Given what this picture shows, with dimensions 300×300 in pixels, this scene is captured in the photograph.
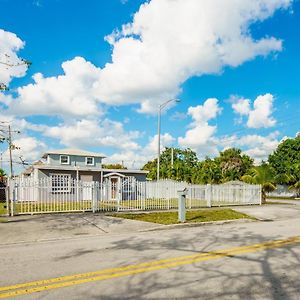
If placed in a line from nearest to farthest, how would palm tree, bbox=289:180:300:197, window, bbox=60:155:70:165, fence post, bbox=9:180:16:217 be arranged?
fence post, bbox=9:180:16:217, window, bbox=60:155:70:165, palm tree, bbox=289:180:300:197

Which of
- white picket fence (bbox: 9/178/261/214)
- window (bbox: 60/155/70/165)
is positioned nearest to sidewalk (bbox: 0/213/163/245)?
white picket fence (bbox: 9/178/261/214)

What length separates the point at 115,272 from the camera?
270 inches

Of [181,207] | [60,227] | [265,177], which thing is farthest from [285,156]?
[60,227]

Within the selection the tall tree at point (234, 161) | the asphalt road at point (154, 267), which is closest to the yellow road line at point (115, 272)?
the asphalt road at point (154, 267)

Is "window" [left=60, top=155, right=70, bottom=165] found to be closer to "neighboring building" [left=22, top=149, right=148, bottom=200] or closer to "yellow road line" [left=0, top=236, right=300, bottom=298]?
Answer: "neighboring building" [left=22, top=149, right=148, bottom=200]

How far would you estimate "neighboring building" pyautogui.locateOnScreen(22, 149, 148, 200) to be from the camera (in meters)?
31.0

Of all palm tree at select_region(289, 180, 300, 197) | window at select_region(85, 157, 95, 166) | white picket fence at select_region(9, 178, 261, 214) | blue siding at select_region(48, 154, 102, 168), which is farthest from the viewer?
palm tree at select_region(289, 180, 300, 197)

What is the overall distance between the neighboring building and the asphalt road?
61.6ft

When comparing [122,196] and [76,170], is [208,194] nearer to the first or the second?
[122,196]

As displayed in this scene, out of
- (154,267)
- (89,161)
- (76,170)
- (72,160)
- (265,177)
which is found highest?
(72,160)

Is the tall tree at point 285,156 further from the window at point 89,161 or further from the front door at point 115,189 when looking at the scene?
the front door at point 115,189

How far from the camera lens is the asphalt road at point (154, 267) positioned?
569cm

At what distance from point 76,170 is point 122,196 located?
29.6 feet

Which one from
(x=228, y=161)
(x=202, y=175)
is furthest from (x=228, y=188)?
(x=228, y=161)
